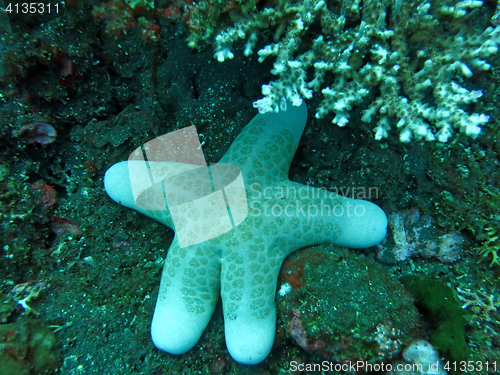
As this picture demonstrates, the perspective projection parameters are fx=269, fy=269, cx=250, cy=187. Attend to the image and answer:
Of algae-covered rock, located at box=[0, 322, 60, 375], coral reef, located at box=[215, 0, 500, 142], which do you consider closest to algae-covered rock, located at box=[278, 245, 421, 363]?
coral reef, located at box=[215, 0, 500, 142]

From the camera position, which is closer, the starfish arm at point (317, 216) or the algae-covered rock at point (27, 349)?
the algae-covered rock at point (27, 349)

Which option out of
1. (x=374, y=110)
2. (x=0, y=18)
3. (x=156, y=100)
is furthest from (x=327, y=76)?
(x=0, y=18)

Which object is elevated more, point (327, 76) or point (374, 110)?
point (327, 76)

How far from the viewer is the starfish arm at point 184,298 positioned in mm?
2934


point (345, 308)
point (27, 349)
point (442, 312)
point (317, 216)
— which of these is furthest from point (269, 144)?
point (27, 349)

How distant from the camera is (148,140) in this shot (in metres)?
3.25

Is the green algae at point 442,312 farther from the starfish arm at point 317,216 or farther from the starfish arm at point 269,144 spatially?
the starfish arm at point 269,144

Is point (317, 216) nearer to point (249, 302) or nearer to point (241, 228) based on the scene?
point (241, 228)

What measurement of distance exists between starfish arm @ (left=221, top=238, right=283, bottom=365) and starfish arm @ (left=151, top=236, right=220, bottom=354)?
0.23 m

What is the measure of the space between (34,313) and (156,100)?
8.69ft

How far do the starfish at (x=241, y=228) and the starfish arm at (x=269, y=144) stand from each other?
0.01 m

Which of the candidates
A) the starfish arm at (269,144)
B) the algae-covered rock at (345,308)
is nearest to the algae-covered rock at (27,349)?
the algae-covered rock at (345,308)

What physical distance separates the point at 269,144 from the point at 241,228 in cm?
104

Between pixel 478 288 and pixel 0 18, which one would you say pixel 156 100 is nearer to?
pixel 0 18
